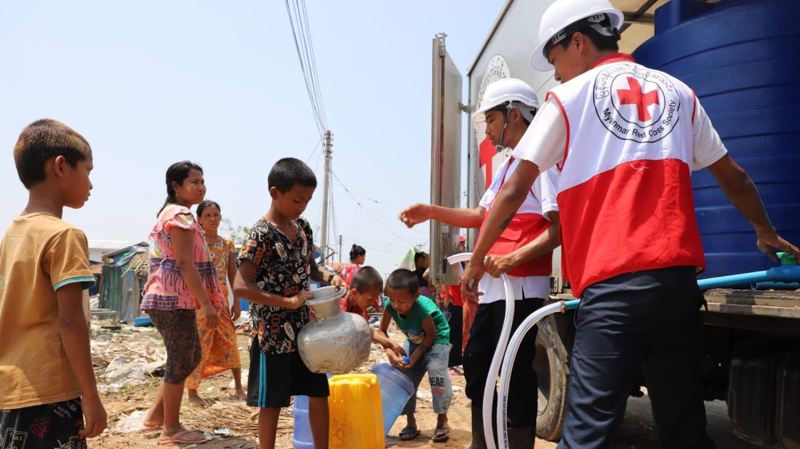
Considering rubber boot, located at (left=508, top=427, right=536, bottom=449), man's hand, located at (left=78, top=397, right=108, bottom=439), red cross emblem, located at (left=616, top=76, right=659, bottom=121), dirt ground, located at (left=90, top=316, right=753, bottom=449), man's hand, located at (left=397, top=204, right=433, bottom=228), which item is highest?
red cross emblem, located at (left=616, top=76, right=659, bottom=121)

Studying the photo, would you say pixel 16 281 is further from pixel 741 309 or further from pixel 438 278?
pixel 438 278

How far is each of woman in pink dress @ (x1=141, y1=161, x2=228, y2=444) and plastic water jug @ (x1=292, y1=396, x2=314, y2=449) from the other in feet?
2.71

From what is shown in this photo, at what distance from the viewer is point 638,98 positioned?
1.78m

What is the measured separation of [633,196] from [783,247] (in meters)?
0.86

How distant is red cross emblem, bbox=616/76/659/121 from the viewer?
1769 mm

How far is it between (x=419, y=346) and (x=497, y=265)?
6.10 ft

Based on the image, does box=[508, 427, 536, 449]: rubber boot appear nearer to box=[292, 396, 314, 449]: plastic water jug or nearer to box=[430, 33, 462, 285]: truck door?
box=[292, 396, 314, 449]: plastic water jug

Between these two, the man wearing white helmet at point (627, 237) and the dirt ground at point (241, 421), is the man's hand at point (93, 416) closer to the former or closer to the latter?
the man wearing white helmet at point (627, 237)

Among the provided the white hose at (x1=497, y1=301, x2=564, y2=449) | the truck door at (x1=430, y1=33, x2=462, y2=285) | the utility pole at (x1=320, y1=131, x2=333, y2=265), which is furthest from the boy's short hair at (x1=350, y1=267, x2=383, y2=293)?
the utility pole at (x1=320, y1=131, x2=333, y2=265)

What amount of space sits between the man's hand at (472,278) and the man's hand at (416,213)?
0.53 metres

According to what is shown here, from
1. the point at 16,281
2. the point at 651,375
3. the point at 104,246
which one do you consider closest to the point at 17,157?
the point at 16,281

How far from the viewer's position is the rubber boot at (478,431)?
9.69 ft

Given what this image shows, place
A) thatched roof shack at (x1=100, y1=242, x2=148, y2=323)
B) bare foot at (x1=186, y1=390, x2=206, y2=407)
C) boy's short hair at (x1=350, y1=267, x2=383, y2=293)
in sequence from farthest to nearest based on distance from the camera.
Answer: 1. thatched roof shack at (x1=100, y1=242, x2=148, y2=323)
2. bare foot at (x1=186, y1=390, x2=206, y2=407)
3. boy's short hair at (x1=350, y1=267, x2=383, y2=293)

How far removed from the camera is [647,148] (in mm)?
1718
